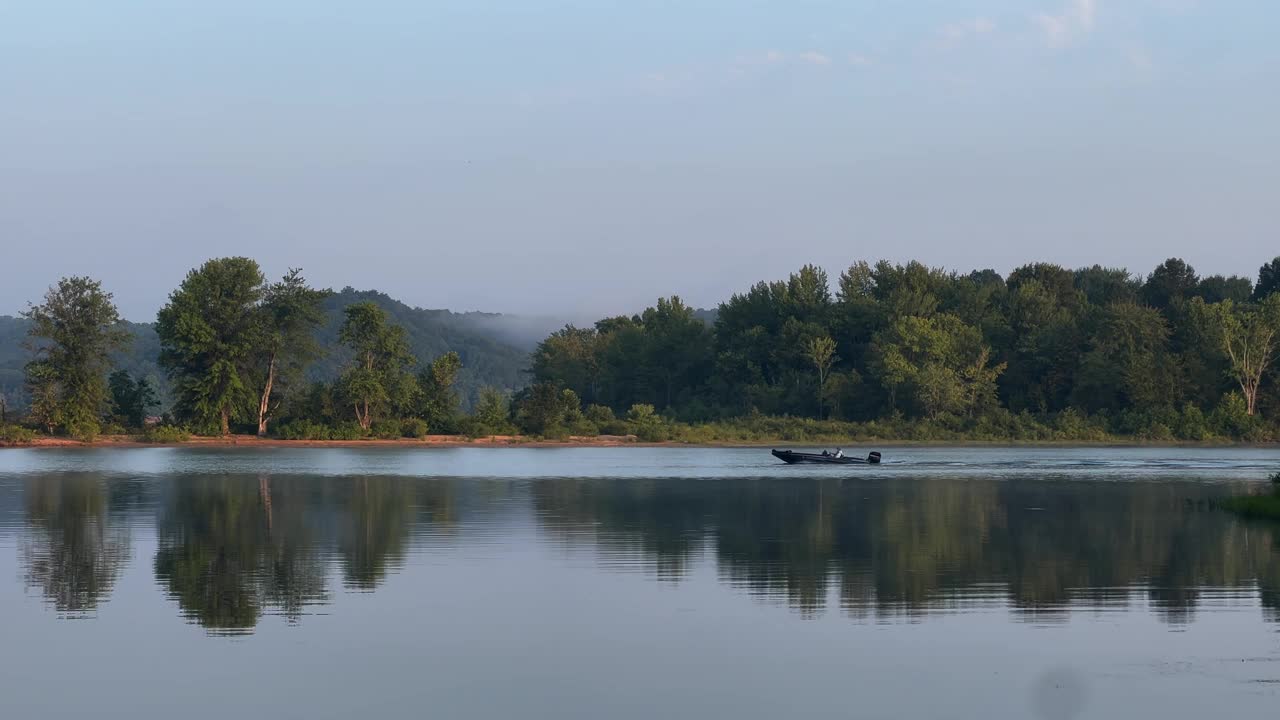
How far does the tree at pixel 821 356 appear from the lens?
106688 mm

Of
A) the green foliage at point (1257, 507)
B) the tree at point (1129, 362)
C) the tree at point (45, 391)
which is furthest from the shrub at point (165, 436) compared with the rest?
the green foliage at point (1257, 507)

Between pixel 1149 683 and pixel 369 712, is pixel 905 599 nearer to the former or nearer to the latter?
pixel 1149 683

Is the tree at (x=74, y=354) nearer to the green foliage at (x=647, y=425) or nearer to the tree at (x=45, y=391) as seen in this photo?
the tree at (x=45, y=391)

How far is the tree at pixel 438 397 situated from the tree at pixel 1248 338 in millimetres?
51641

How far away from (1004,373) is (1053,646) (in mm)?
94481

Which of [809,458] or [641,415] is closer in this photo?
[809,458]

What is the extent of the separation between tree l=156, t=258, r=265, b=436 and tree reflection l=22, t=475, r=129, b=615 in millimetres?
46800

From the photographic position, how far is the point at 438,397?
94625 millimetres

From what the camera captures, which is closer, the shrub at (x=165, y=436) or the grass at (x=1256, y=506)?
the grass at (x=1256, y=506)

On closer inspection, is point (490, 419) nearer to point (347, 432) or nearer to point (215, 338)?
point (347, 432)

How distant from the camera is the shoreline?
8562 cm

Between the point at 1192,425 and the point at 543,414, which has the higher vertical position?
the point at 543,414

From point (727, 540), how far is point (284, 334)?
67.0 metres

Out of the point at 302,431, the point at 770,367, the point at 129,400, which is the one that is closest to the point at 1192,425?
the point at 770,367
